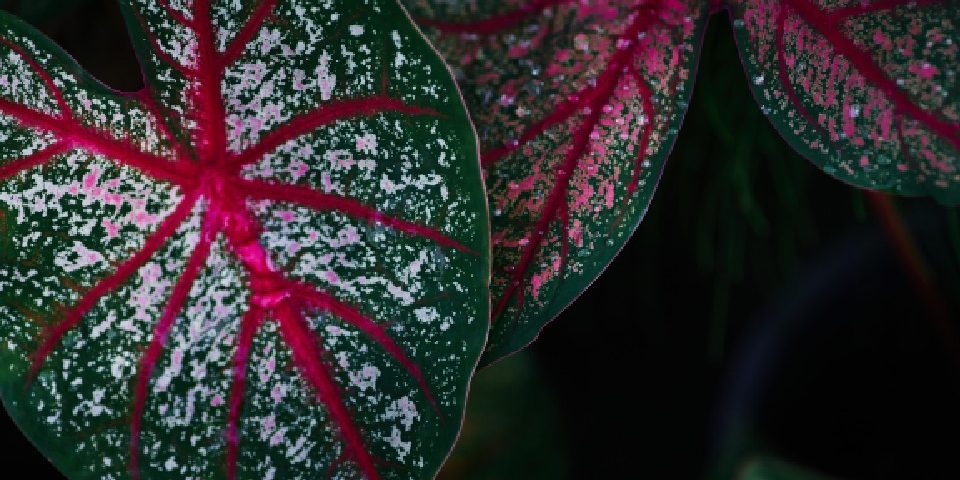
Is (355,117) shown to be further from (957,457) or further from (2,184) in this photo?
(957,457)

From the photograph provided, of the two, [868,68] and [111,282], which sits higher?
[111,282]

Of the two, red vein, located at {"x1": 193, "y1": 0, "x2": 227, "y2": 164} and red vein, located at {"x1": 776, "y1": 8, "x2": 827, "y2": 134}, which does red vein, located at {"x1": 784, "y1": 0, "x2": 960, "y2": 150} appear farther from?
red vein, located at {"x1": 193, "y1": 0, "x2": 227, "y2": 164}

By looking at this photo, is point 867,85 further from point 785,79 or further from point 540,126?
point 540,126

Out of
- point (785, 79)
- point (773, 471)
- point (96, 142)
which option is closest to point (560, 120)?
point (785, 79)

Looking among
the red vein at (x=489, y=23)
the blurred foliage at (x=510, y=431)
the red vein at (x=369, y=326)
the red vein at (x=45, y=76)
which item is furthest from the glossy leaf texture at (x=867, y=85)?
the blurred foliage at (x=510, y=431)

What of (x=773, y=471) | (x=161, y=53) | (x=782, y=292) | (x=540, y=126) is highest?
(x=161, y=53)

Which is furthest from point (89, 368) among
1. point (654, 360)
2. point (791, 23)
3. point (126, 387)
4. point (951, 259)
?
point (654, 360)
